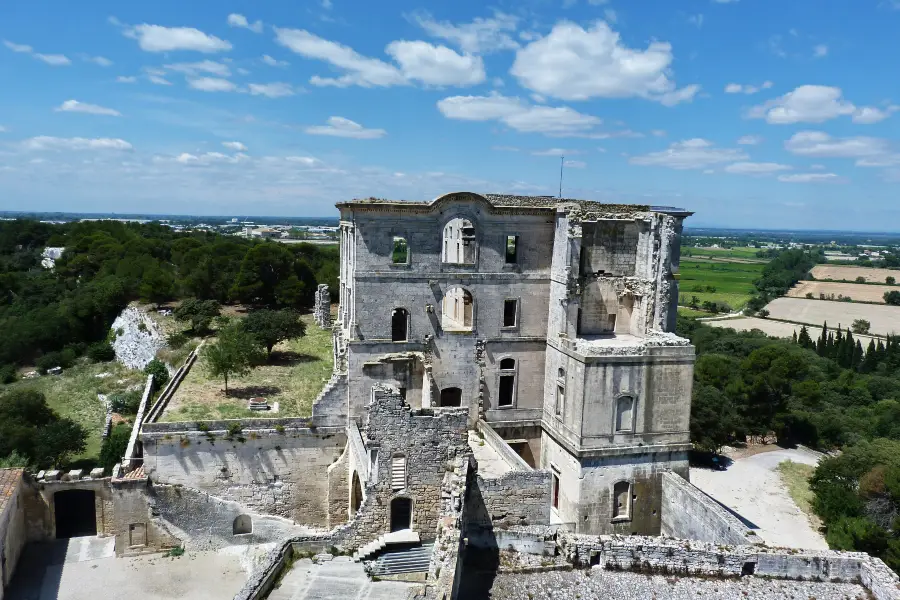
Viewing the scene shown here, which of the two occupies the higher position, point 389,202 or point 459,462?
point 389,202

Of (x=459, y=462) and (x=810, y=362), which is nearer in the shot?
(x=459, y=462)

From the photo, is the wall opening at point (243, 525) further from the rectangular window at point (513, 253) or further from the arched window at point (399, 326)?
the rectangular window at point (513, 253)

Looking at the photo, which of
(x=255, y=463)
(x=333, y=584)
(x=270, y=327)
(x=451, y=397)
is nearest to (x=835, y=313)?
(x=451, y=397)

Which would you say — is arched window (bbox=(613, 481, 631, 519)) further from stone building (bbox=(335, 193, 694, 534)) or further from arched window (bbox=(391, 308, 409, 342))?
arched window (bbox=(391, 308, 409, 342))

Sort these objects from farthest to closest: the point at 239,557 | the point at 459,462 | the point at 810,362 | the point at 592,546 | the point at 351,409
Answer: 1. the point at 810,362
2. the point at 351,409
3. the point at 239,557
4. the point at 459,462
5. the point at 592,546

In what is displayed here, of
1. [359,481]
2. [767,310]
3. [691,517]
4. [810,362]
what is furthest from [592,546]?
[767,310]

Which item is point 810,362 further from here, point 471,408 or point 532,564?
point 532,564

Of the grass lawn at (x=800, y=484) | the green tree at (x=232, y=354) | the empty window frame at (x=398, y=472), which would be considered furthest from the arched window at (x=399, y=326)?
the grass lawn at (x=800, y=484)

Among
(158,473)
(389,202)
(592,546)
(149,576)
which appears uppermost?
(389,202)
